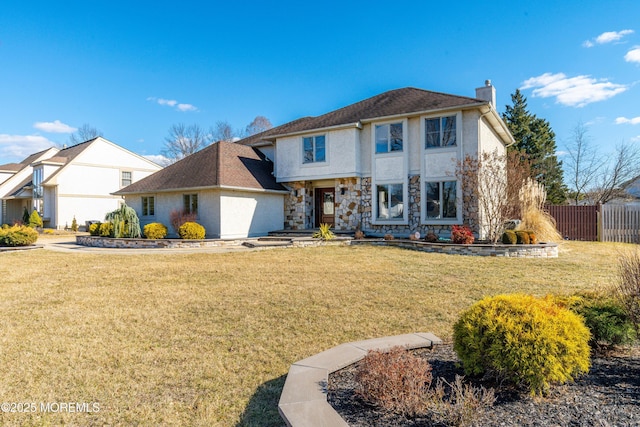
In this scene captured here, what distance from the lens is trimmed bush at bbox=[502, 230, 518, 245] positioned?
11.7 metres

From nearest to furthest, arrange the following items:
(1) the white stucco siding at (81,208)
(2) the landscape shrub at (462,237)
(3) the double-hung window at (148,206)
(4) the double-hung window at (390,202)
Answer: (2) the landscape shrub at (462,237) → (4) the double-hung window at (390,202) → (3) the double-hung window at (148,206) → (1) the white stucco siding at (81,208)

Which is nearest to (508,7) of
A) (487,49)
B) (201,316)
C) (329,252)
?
(487,49)

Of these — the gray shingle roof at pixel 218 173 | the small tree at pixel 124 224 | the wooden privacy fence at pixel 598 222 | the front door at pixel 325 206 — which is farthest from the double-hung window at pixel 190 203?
the wooden privacy fence at pixel 598 222

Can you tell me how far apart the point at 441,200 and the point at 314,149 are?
7.03 metres

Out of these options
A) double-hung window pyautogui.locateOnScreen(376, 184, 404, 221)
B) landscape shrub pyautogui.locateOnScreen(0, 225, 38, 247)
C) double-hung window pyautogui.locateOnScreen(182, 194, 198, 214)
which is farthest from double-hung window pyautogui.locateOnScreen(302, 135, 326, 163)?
landscape shrub pyautogui.locateOnScreen(0, 225, 38, 247)

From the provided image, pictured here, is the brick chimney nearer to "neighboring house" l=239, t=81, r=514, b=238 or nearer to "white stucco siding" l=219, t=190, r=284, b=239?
"neighboring house" l=239, t=81, r=514, b=238

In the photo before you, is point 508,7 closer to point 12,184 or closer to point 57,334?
point 57,334

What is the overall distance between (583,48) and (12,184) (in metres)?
45.0

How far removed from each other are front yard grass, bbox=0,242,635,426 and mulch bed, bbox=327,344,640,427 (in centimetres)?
63

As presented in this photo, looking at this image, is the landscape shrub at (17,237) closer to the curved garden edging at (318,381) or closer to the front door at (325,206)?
the front door at (325,206)

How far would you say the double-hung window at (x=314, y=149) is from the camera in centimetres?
1805

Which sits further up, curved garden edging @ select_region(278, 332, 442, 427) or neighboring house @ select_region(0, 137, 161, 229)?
neighboring house @ select_region(0, 137, 161, 229)

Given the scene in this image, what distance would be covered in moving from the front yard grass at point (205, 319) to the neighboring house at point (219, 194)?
6.33 meters
